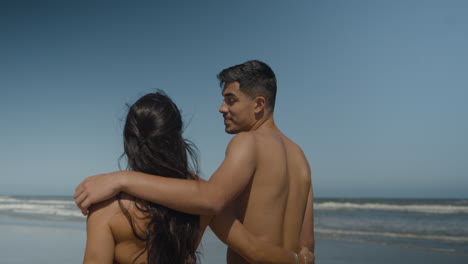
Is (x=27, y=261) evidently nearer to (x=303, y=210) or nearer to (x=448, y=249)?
(x=303, y=210)

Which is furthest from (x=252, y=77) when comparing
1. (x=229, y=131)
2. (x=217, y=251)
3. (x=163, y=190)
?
(x=217, y=251)

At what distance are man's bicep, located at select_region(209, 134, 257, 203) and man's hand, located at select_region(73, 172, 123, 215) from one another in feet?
1.57

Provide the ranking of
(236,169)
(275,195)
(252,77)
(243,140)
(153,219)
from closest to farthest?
(153,219), (236,169), (243,140), (275,195), (252,77)

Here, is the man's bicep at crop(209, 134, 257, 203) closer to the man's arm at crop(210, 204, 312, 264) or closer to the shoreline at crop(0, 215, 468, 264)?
the man's arm at crop(210, 204, 312, 264)

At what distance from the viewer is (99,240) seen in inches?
77.4

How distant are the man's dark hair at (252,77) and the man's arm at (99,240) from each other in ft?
3.86

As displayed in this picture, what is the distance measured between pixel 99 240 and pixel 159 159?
504 millimetres

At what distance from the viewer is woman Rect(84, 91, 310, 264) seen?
2006 millimetres

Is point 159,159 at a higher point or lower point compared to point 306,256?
higher

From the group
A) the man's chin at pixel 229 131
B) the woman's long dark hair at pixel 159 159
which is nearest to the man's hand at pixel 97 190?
the woman's long dark hair at pixel 159 159

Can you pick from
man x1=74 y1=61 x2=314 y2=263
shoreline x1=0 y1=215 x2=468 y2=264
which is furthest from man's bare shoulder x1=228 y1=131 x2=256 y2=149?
shoreline x1=0 y1=215 x2=468 y2=264

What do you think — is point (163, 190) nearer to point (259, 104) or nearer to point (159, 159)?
point (159, 159)

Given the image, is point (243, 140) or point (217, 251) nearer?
point (243, 140)

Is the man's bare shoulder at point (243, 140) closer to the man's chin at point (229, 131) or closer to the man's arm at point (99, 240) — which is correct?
the man's chin at point (229, 131)
